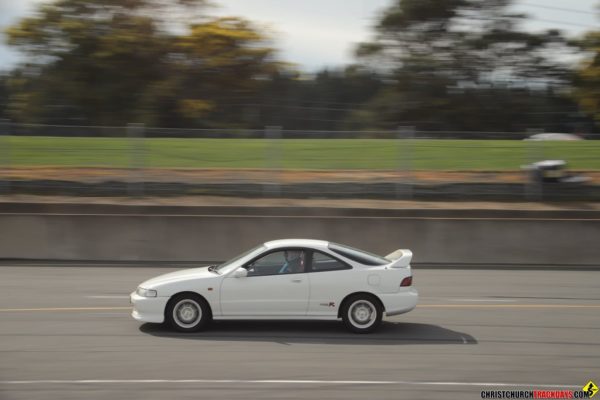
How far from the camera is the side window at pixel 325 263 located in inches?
370

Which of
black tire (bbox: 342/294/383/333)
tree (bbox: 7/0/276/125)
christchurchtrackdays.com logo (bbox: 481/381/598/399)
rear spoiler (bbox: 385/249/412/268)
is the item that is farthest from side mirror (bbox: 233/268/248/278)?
tree (bbox: 7/0/276/125)

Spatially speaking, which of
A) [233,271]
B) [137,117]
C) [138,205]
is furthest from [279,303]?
[137,117]

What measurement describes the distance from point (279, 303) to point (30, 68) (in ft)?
75.3

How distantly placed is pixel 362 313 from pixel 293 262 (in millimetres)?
1109

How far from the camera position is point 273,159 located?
1780 cm

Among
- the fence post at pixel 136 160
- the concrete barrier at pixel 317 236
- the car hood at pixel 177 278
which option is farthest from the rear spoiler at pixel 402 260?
the fence post at pixel 136 160

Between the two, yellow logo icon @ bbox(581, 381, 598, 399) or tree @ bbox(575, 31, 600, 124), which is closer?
yellow logo icon @ bbox(581, 381, 598, 399)

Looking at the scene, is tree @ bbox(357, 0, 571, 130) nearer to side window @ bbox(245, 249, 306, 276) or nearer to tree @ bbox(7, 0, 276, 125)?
tree @ bbox(7, 0, 276, 125)

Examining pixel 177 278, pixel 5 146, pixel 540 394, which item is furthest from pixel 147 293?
pixel 5 146

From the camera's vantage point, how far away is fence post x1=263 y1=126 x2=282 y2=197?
58.3 feet

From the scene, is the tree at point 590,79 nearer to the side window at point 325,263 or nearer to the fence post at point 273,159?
the fence post at point 273,159

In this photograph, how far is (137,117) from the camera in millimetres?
28078

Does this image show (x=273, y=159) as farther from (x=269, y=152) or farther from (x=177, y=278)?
(x=177, y=278)

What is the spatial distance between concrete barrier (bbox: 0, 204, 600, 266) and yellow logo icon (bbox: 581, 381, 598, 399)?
9.00 m
